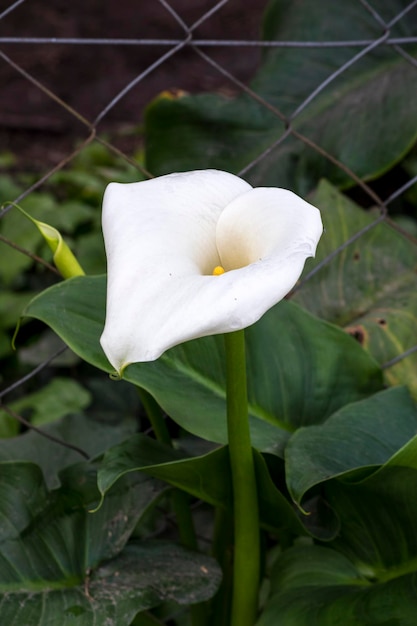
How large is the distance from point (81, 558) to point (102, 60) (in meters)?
2.97

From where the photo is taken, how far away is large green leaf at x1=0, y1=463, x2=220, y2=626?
33.3 inches

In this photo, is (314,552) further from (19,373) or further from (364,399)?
(19,373)

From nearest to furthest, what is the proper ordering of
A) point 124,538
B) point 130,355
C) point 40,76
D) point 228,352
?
point 130,355, point 228,352, point 124,538, point 40,76

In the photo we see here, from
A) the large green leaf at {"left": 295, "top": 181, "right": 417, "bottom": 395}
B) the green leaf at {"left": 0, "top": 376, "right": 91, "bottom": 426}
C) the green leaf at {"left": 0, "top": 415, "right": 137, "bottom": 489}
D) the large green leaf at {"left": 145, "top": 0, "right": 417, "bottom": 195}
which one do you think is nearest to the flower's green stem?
the green leaf at {"left": 0, "top": 415, "right": 137, "bottom": 489}

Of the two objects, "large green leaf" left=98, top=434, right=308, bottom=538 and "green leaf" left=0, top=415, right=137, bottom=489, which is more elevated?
"large green leaf" left=98, top=434, right=308, bottom=538

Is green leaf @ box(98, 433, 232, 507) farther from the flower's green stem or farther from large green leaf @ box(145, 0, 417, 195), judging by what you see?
large green leaf @ box(145, 0, 417, 195)

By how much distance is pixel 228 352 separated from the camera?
744 mm

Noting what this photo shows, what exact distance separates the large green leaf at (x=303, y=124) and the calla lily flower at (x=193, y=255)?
67cm

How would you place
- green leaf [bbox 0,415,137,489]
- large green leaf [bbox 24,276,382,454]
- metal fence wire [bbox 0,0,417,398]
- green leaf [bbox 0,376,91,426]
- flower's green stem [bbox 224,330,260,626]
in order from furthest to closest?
metal fence wire [bbox 0,0,417,398]
green leaf [bbox 0,376,91,426]
green leaf [bbox 0,415,137,489]
large green leaf [bbox 24,276,382,454]
flower's green stem [bbox 224,330,260,626]

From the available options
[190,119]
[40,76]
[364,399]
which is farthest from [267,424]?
[40,76]

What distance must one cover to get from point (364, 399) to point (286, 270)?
0.42 m

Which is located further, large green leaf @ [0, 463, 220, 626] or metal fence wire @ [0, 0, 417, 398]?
metal fence wire @ [0, 0, 417, 398]

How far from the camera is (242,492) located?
863 mm

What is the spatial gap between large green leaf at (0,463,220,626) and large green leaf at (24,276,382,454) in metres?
0.12
